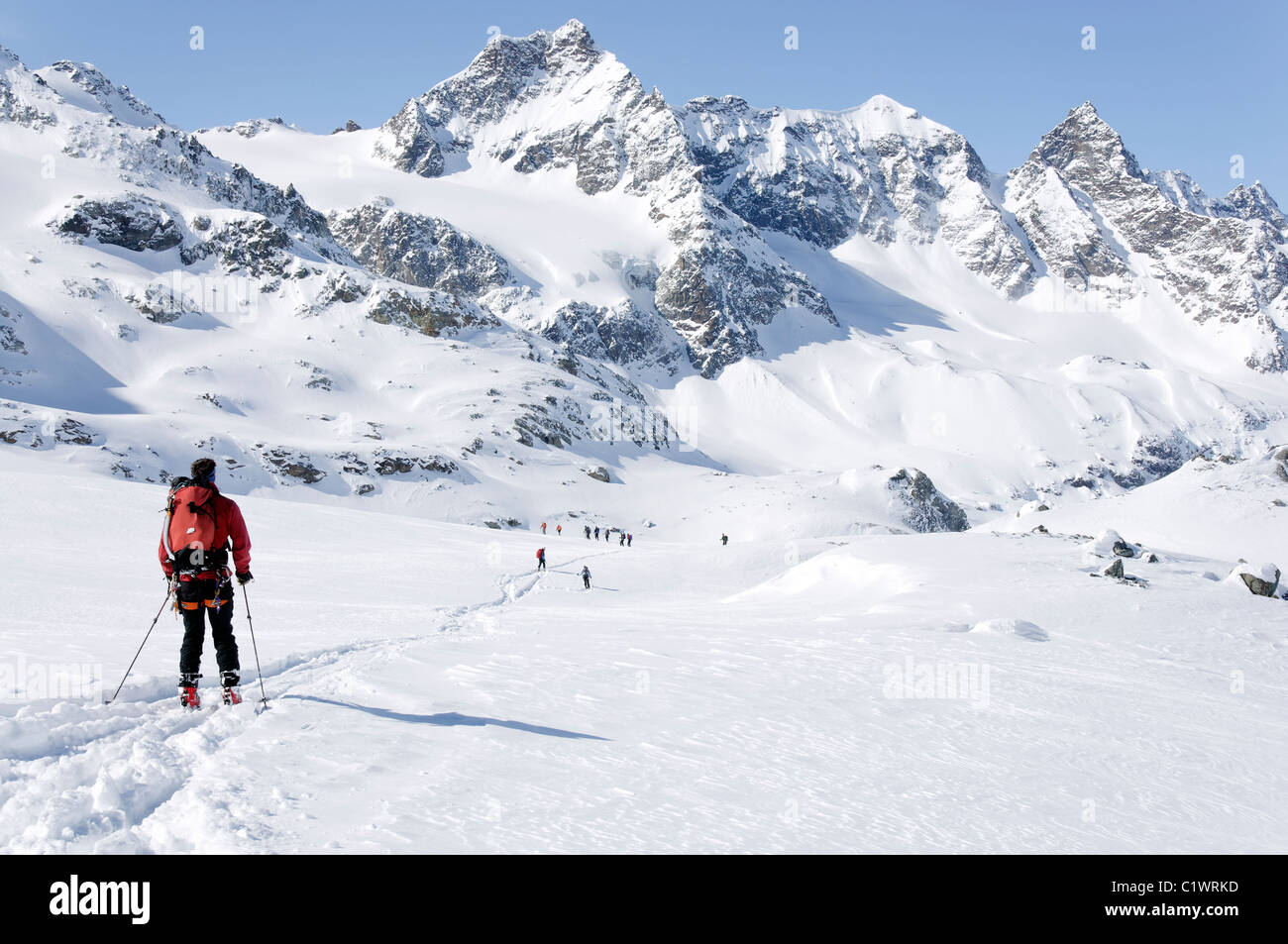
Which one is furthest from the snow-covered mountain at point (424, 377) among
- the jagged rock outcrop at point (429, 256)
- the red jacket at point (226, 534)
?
the red jacket at point (226, 534)

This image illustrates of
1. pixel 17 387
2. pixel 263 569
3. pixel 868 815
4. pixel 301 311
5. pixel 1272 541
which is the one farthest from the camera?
pixel 301 311

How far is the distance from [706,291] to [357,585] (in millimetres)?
186286

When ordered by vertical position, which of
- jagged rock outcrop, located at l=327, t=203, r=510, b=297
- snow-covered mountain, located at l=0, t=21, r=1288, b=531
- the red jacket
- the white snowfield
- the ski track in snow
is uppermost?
jagged rock outcrop, located at l=327, t=203, r=510, b=297

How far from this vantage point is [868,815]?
18.0 ft

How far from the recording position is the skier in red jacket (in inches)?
298

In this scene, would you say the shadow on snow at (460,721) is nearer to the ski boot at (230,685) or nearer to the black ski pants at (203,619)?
the ski boot at (230,685)

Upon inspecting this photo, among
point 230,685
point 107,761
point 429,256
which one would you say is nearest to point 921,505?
point 230,685

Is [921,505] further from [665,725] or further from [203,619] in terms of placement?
[203,619]

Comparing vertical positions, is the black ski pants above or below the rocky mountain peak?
below

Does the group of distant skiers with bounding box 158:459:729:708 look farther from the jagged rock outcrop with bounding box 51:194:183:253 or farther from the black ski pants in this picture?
the jagged rock outcrop with bounding box 51:194:183:253

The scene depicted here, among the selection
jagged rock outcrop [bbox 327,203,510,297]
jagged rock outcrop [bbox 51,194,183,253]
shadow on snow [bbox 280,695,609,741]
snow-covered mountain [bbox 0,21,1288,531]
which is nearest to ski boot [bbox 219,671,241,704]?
shadow on snow [bbox 280,695,609,741]

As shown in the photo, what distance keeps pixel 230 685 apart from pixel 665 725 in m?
4.30

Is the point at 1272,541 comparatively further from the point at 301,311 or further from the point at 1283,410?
the point at 1283,410
